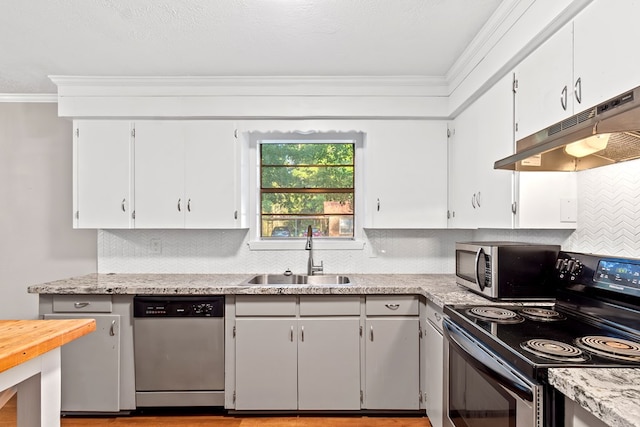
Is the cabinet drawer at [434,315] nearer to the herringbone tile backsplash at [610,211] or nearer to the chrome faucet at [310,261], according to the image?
the herringbone tile backsplash at [610,211]

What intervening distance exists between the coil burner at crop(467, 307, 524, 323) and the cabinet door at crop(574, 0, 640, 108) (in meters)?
0.86

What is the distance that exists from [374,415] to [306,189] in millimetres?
1766

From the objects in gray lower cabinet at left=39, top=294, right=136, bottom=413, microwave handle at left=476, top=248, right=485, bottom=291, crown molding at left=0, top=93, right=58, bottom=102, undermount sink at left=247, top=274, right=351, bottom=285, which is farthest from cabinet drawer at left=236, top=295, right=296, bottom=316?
crown molding at left=0, top=93, right=58, bottom=102

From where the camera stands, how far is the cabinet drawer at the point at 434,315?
214cm

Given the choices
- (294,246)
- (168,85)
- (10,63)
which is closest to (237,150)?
(168,85)

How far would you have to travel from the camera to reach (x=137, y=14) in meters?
1.92

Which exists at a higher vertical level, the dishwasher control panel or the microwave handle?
the microwave handle

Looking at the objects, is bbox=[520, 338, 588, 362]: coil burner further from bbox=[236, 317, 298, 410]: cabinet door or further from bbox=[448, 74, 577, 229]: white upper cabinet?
bbox=[236, 317, 298, 410]: cabinet door

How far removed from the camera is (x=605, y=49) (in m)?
1.30

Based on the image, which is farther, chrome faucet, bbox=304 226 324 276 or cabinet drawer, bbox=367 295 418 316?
chrome faucet, bbox=304 226 324 276

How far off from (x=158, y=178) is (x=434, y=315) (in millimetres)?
2112

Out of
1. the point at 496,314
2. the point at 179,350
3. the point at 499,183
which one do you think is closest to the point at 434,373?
the point at 496,314

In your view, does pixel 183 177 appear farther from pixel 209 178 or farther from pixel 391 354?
pixel 391 354

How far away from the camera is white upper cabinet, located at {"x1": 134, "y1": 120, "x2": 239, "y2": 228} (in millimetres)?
2785
